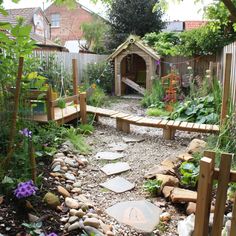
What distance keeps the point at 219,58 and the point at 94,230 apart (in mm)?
8269

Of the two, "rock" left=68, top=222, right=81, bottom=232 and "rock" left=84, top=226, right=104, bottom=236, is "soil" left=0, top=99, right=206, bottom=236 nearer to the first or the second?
"rock" left=68, top=222, right=81, bottom=232

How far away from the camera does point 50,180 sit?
9.80 ft

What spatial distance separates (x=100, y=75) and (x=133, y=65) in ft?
8.14

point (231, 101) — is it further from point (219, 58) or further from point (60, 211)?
point (219, 58)

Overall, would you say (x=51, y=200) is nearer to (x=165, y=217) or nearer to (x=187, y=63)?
(x=165, y=217)

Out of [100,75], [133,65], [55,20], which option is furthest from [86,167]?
[55,20]

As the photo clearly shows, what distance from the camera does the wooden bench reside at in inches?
59.1

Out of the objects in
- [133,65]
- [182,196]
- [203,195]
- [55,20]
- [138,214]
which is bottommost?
[138,214]

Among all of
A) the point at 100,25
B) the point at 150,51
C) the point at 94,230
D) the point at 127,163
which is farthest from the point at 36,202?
the point at 100,25

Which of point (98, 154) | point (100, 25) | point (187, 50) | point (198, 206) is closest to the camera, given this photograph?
point (198, 206)

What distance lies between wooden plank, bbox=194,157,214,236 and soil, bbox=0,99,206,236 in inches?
39.3

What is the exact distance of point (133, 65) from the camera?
1201cm

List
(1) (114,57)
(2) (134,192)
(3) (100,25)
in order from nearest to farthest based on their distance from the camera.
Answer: (2) (134,192) → (1) (114,57) → (3) (100,25)

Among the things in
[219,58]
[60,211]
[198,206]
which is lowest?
[60,211]
